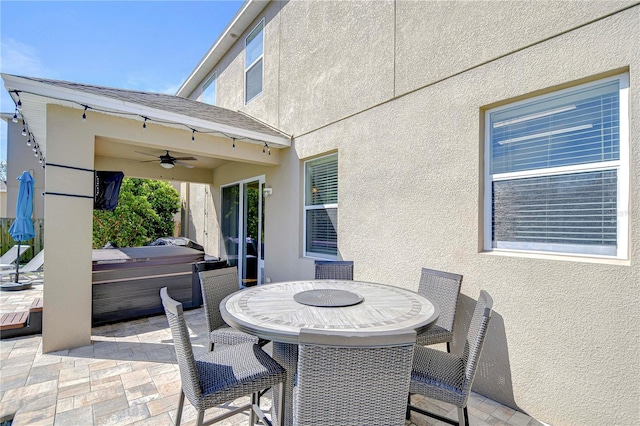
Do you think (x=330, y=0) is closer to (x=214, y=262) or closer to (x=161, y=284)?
(x=214, y=262)

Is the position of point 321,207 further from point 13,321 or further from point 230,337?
point 13,321

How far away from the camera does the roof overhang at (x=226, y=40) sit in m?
7.46

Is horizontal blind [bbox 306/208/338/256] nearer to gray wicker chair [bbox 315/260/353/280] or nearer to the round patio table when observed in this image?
gray wicker chair [bbox 315/260/353/280]

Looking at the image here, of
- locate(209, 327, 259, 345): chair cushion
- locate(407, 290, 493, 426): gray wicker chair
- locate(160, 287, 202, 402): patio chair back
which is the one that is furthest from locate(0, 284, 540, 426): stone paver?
locate(160, 287, 202, 402): patio chair back

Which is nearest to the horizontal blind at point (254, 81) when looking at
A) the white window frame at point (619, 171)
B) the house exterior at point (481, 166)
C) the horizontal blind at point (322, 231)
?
the house exterior at point (481, 166)

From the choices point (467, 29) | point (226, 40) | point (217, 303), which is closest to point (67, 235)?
point (217, 303)

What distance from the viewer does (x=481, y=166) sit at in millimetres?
3404

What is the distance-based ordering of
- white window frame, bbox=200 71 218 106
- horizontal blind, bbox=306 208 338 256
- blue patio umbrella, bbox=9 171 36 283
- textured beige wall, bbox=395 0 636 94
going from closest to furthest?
textured beige wall, bbox=395 0 636 94
horizontal blind, bbox=306 208 338 256
blue patio umbrella, bbox=9 171 36 283
white window frame, bbox=200 71 218 106

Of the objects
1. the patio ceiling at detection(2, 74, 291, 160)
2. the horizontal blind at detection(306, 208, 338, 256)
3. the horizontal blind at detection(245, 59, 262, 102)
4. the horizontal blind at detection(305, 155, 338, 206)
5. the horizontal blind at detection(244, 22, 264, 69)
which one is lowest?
the horizontal blind at detection(306, 208, 338, 256)

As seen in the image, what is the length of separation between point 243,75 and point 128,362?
7.35m

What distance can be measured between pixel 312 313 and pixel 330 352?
93 cm

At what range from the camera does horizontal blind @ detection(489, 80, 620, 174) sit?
2680mm

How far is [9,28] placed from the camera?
5617 millimetres

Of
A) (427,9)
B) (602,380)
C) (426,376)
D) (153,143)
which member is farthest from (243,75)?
(602,380)
